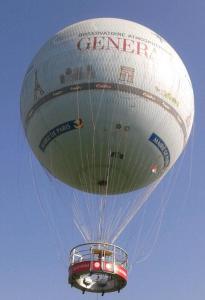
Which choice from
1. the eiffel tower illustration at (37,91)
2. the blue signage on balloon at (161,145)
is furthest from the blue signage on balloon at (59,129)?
the blue signage on balloon at (161,145)

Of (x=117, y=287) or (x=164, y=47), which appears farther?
(x=164, y=47)

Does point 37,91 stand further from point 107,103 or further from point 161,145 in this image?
point 161,145

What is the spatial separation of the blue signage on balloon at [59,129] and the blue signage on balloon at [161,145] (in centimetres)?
292

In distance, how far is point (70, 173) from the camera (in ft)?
71.8

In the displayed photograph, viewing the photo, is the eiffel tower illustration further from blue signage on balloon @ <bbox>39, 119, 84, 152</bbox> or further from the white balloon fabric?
Result: blue signage on balloon @ <bbox>39, 119, 84, 152</bbox>

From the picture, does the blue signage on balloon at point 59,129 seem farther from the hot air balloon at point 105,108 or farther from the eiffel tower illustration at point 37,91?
the eiffel tower illustration at point 37,91

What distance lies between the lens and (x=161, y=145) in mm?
21109

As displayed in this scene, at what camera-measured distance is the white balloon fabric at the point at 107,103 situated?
20.0 meters

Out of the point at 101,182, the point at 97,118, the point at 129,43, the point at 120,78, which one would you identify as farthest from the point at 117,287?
the point at 129,43

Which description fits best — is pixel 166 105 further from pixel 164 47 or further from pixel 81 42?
pixel 81 42

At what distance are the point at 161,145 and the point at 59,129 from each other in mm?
4215

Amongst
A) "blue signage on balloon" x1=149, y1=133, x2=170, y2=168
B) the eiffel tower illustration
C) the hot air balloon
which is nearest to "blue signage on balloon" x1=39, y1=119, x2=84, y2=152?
the hot air balloon

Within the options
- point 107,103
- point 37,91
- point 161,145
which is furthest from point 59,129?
point 161,145

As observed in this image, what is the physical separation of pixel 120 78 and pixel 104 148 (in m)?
2.86
